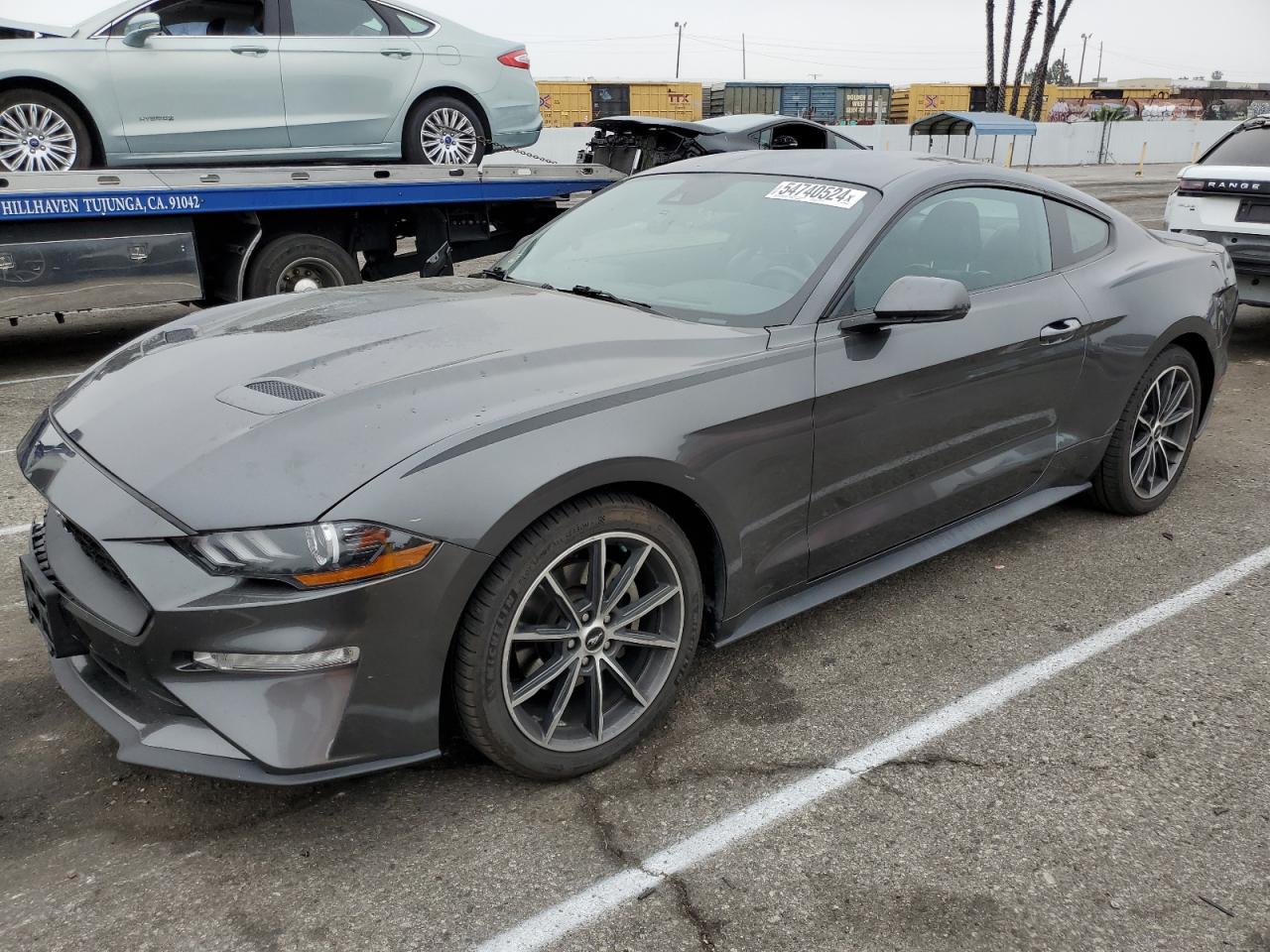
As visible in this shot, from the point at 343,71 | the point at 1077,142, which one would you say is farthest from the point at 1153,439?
the point at 1077,142

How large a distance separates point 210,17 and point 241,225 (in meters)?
1.58

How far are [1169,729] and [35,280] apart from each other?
6576 millimetres

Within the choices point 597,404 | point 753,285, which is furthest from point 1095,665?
point 597,404

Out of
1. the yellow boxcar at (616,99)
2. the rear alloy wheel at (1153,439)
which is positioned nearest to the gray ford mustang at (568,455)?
the rear alloy wheel at (1153,439)

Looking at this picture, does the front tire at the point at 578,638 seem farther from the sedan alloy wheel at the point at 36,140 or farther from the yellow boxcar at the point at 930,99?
the yellow boxcar at the point at 930,99

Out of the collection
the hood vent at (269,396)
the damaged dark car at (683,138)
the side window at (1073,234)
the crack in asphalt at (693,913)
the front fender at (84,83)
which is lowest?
the crack in asphalt at (693,913)

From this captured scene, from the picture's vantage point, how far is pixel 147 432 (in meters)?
2.43

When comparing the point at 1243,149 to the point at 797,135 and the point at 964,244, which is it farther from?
the point at 964,244

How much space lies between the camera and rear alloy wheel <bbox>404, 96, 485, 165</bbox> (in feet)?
27.3

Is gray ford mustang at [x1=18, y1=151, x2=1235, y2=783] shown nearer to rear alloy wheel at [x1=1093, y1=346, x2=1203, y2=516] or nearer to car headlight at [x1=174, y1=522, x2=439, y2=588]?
car headlight at [x1=174, y1=522, x2=439, y2=588]

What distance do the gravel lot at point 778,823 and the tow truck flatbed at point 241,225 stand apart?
3409 millimetres

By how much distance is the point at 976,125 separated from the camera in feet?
96.6

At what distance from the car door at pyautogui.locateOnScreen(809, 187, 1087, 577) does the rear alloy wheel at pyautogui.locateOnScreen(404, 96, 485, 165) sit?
576 cm

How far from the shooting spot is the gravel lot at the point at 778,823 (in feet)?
7.06
